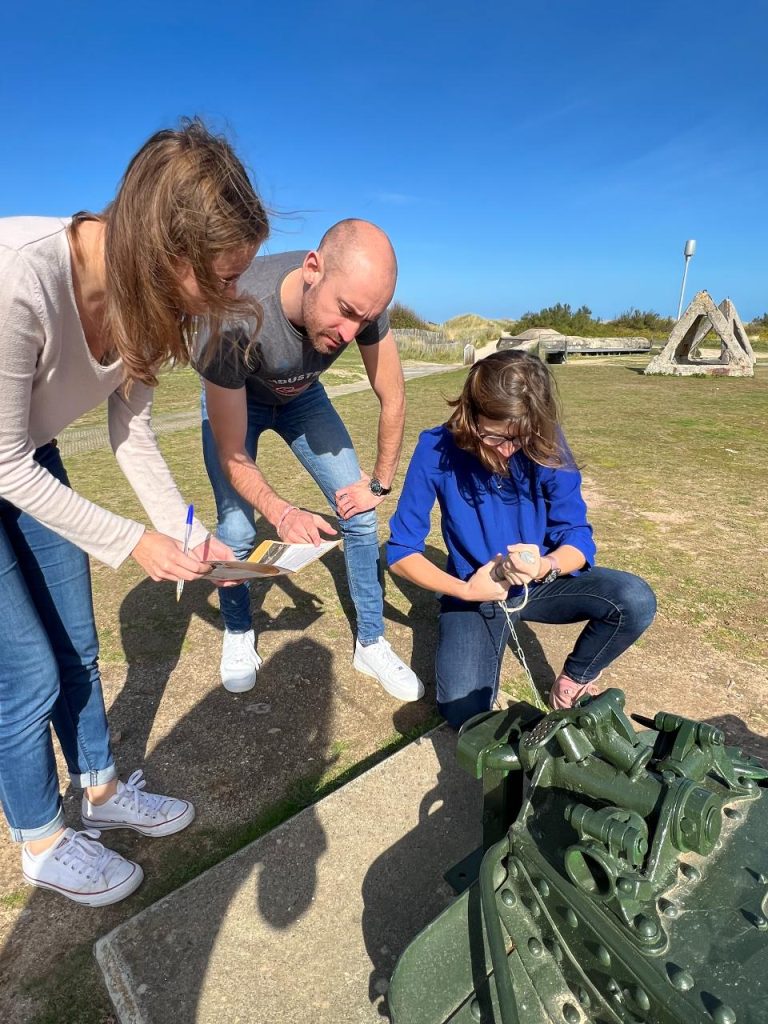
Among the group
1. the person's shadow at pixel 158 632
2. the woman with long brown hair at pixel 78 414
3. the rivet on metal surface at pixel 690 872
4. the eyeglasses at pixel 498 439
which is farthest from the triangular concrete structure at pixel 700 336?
the rivet on metal surface at pixel 690 872

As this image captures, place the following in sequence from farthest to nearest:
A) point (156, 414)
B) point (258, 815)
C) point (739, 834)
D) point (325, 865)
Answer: point (156, 414) < point (258, 815) < point (325, 865) < point (739, 834)

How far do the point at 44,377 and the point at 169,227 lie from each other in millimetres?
460

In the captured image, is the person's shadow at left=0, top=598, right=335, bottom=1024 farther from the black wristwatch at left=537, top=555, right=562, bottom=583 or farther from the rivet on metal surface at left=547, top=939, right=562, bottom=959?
the black wristwatch at left=537, top=555, right=562, bottom=583

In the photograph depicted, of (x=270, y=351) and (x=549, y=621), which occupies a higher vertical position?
(x=270, y=351)

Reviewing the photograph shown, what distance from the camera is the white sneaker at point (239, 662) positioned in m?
2.71

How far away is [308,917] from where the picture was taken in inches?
66.4

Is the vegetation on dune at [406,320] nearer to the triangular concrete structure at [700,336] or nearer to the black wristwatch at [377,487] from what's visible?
the triangular concrete structure at [700,336]

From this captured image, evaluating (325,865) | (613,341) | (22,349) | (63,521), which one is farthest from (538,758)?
(613,341)

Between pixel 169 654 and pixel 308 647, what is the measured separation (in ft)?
2.08

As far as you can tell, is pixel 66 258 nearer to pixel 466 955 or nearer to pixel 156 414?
pixel 466 955

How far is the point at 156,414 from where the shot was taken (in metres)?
9.42

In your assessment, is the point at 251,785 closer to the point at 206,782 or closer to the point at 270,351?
the point at 206,782

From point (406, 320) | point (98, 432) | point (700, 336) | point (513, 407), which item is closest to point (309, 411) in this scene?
point (513, 407)

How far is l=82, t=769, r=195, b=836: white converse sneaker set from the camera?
6.57 feet
